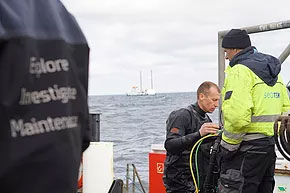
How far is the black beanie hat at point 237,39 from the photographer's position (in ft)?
13.5

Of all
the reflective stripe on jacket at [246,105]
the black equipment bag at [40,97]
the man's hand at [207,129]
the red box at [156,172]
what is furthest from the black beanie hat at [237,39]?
the black equipment bag at [40,97]

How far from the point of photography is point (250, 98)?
3867mm

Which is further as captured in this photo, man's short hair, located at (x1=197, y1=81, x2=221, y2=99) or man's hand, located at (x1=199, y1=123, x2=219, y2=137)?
man's short hair, located at (x1=197, y1=81, x2=221, y2=99)

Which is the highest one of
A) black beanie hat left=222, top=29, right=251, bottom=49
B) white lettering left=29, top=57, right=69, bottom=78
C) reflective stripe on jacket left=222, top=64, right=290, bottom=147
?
black beanie hat left=222, top=29, right=251, bottom=49

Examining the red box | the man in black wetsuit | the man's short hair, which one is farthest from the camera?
the red box

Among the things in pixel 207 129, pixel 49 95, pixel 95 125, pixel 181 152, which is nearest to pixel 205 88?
pixel 207 129

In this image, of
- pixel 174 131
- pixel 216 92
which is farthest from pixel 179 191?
pixel 216 92

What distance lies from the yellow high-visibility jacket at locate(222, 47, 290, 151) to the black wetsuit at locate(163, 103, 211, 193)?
0.38 metres

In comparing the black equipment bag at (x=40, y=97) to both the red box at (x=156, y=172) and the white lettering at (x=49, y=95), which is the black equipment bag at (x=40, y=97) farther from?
the red box at (x=156, y=172)

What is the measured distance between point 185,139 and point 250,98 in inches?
27.6

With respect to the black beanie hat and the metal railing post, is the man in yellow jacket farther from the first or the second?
the metal railing post

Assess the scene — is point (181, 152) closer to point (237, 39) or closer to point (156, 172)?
A: point (237, 39)

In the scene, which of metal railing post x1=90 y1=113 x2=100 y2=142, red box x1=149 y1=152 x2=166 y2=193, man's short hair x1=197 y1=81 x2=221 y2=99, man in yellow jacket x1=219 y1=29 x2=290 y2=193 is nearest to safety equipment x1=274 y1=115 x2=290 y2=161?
man in yellow jacket x1=219 y1=29 x2=290 y2=193

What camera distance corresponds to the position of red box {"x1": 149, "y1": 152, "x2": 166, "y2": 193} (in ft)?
18.4
